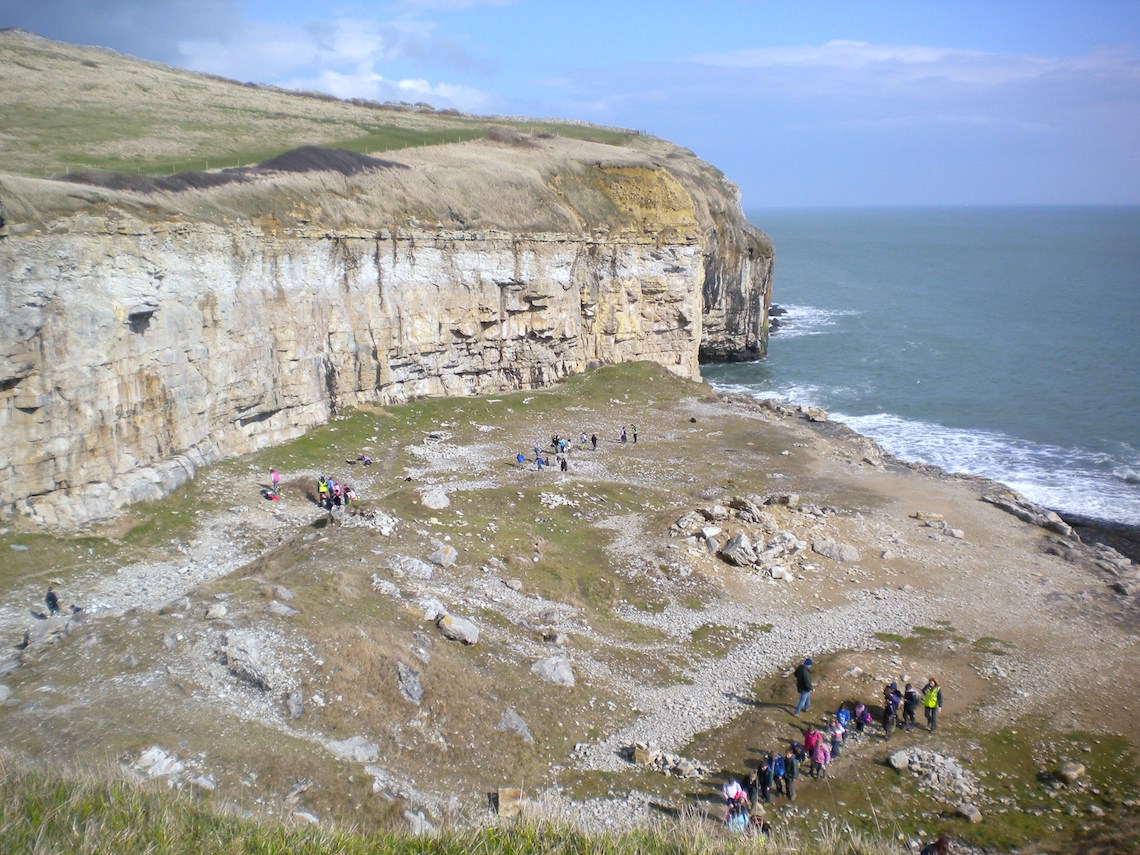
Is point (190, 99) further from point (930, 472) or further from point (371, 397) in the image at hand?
point (930, 472)

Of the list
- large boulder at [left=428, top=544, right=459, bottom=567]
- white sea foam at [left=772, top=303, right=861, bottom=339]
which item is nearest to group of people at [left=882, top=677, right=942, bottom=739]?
large boulder at [left=428, top=544, right=459, bottom=567]

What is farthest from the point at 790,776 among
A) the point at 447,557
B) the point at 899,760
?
the point at 447,557

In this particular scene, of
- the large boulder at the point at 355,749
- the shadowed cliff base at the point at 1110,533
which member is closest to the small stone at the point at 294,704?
the large boulder at the point at 355,749

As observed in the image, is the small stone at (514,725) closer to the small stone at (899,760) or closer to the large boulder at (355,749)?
the large boulder at (355,749)

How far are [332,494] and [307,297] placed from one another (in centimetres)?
1230

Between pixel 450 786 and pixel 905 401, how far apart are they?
54.4 metres

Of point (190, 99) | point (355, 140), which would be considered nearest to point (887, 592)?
point (355, 140)

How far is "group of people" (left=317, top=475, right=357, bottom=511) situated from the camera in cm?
2986

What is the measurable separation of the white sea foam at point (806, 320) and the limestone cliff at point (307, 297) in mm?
21858

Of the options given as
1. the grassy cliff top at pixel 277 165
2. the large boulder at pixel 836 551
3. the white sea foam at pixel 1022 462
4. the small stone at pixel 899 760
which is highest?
the grassy cliff top at pixel 277 165

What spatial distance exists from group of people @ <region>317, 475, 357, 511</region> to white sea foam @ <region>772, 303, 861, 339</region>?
64.6 m

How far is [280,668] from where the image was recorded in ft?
59.4

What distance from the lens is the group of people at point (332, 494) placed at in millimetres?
29859

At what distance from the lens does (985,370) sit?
231 feet
